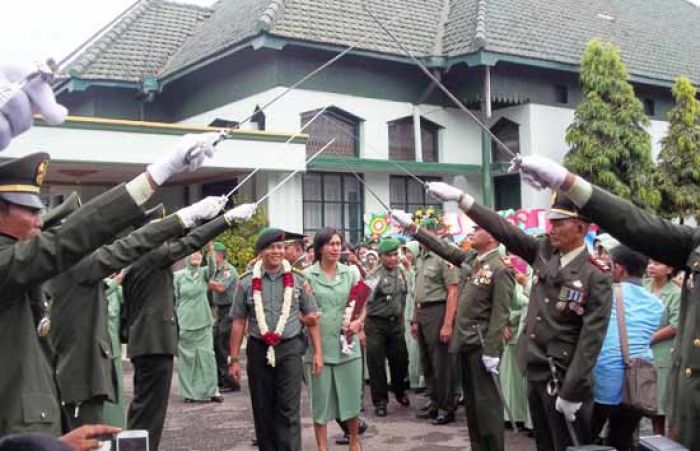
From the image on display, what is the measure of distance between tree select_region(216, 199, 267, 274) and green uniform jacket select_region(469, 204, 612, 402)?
32.6ft

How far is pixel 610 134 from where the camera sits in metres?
16.5

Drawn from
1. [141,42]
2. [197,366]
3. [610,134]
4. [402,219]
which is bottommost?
[197,366]

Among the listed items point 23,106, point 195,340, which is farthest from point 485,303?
point 195,340

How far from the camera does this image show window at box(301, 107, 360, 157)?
16297mm

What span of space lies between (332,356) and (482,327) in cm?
136

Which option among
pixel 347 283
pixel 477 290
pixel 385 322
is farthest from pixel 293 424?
pixel 385 322

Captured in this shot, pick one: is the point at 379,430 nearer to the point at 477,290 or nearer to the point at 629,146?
the point at 477,290

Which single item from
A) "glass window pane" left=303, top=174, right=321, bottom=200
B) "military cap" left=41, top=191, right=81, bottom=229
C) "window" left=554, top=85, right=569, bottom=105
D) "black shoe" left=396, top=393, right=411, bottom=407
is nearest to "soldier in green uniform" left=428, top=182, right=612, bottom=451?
"military cap" left=41, top=191, right=81, bottom=229

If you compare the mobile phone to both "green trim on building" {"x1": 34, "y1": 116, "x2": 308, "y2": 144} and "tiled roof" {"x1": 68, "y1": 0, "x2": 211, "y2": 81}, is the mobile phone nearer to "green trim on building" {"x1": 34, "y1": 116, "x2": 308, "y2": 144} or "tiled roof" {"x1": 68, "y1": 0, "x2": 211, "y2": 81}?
"green trim on building" {"x1": 34, "y1": 116, "x2": 308, "y2": 144}

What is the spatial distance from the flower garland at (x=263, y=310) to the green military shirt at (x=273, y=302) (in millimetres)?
31

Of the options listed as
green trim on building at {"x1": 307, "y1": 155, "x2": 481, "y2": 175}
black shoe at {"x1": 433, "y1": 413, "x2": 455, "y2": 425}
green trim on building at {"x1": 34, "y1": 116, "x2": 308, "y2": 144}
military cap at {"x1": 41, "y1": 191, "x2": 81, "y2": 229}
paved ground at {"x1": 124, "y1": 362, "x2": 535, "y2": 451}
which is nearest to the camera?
military cap at {"x1": 41, "y1": 191, "x2": 81, "y2": 229}

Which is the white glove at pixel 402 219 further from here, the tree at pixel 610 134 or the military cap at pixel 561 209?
the tree at pixel 610 134

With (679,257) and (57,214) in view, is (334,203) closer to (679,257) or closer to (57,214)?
(57,214)

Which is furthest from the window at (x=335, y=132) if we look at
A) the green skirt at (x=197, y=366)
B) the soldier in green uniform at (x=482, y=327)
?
the soldier in green uniform at (x=482, y=327)
